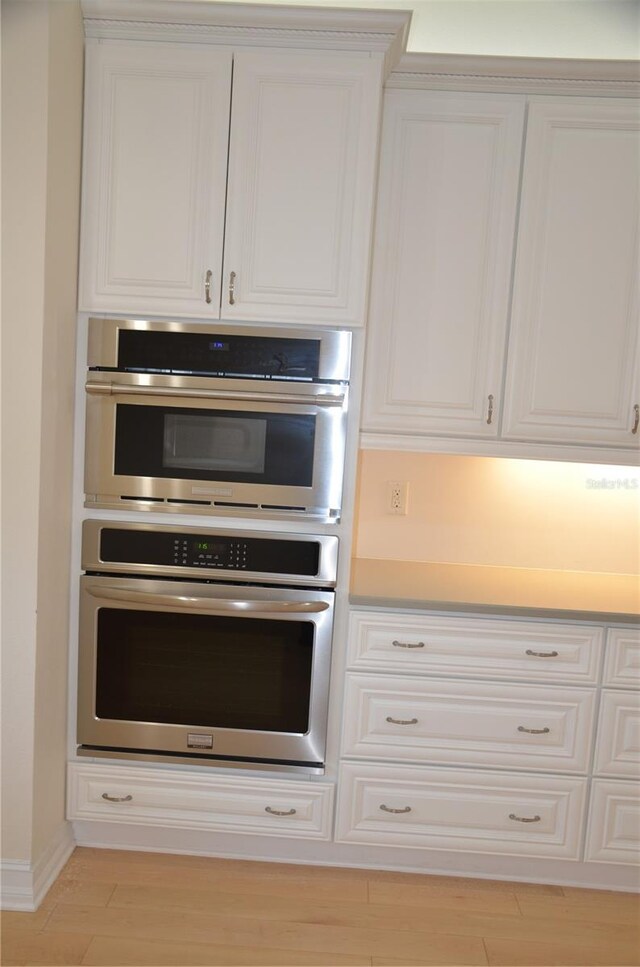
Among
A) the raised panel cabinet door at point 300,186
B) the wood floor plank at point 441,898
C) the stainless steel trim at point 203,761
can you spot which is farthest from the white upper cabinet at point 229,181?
the wood floor plank at point 441,898

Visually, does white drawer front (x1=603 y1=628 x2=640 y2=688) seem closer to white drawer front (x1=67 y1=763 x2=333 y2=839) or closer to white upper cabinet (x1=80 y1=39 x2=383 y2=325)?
white drawer front (x1=67 y1=763 x2=333 y2=839)

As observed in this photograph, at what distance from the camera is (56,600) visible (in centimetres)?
224

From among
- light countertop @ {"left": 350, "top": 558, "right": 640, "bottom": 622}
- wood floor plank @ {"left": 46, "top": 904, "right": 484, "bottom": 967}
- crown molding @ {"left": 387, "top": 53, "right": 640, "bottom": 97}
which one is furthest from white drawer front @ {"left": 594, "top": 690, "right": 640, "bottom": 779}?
crown molding @ {"left": 387, "top": 53, "right": 640, "bottom": 97}

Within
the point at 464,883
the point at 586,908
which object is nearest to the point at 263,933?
the point at 464,883

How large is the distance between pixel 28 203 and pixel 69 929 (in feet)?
6.21

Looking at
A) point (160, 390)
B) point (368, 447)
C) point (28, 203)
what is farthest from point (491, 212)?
point (28, 203)

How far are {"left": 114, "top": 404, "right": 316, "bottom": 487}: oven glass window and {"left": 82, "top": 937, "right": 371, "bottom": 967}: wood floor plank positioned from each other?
4.07 feet

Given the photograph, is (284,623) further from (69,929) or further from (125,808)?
(69,929)

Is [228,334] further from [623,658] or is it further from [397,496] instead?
[623,658]

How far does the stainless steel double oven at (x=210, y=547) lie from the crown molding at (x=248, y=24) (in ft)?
2.58

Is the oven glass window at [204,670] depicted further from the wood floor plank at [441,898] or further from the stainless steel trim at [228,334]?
the stainless steel trim at [228,334]

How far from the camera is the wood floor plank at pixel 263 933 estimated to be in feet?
6.81

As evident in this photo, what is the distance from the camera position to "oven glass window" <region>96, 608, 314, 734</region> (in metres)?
2.33

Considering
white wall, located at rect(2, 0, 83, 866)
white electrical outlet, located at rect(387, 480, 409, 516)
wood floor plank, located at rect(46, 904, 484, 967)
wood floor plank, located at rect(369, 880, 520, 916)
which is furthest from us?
white electrical outlet, located at rect(387, 480, 409, 516)
